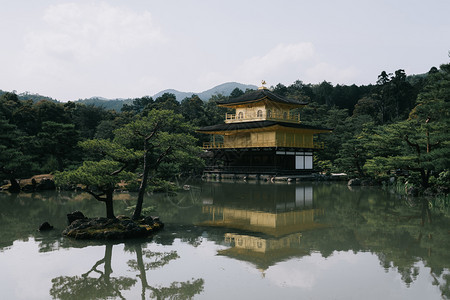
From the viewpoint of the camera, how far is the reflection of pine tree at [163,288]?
6.16m

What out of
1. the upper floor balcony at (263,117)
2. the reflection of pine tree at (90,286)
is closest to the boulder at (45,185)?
the reflection of pine tree at (90,286)

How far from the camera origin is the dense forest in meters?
11.9

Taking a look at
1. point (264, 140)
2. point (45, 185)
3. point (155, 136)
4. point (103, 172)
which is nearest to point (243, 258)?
point (103, 172)

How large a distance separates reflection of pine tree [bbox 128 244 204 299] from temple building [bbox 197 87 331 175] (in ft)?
85.5

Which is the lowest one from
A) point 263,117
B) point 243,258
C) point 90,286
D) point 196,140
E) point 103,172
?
point 90,286

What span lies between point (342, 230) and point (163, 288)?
258 inches

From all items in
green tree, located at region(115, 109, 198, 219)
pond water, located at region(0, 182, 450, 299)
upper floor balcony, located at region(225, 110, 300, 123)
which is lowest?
pond water, located at region(0, 182, 450, 299)

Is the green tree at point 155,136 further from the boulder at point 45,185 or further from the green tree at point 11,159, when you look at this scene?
the boulder at point 45,185

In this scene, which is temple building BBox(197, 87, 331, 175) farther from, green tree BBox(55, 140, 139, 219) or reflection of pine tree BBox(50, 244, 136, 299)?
reflection of pine tree BBox(50, 244, 136, 299)

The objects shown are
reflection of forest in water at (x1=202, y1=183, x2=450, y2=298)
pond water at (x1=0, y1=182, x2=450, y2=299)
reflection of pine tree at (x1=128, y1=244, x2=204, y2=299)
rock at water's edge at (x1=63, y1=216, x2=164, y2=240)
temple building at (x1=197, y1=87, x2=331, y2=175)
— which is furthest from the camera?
temple building at (x1=197, y1=87, x2=331, y2=175)

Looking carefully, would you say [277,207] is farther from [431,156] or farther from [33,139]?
[33,139]

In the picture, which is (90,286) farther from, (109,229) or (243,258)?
(109,229)

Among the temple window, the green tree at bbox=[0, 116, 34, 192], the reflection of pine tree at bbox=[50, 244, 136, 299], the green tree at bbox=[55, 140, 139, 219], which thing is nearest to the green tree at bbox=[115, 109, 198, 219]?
the green tree at bbox=[55, 140, 139, 219]

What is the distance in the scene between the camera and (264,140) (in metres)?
35.7
